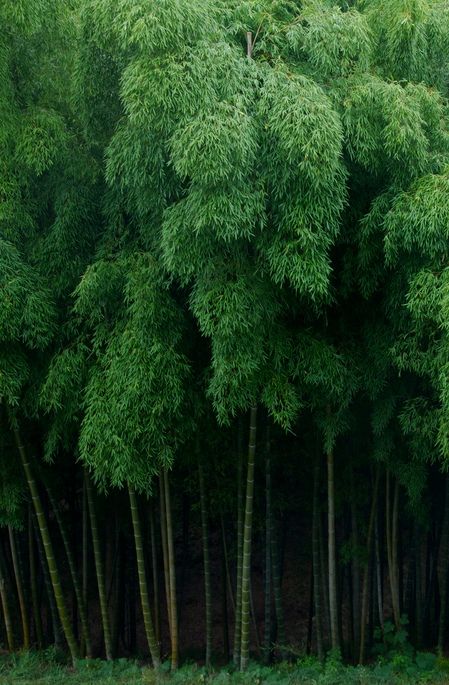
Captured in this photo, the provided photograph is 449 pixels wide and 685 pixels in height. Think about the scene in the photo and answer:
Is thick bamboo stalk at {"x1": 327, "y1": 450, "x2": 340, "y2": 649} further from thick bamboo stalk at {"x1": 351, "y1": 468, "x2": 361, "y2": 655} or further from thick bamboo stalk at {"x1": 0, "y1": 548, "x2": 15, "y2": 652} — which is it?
thick bamboo stalk at {"x1": 0, "y1": 548, "x2": 15, "y2": 652}

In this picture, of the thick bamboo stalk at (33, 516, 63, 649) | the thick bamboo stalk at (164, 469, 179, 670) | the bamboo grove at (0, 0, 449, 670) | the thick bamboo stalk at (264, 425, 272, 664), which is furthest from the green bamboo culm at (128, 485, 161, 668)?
the thick bamboo stalk at (33, 516, 63, 649)

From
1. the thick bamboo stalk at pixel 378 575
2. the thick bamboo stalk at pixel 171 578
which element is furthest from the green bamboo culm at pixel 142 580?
the thick bamboo stalk at pixel 378 575

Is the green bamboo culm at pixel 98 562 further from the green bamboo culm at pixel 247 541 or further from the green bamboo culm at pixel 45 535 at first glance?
the green bamboo culm at pixel 247 541

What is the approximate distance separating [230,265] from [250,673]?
9.58 feet

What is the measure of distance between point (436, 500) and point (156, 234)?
3618mm

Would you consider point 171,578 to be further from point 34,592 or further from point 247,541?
point 34,592

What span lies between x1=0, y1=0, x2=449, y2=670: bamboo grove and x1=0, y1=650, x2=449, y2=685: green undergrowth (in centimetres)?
26

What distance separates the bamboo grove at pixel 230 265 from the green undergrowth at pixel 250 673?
0.26m

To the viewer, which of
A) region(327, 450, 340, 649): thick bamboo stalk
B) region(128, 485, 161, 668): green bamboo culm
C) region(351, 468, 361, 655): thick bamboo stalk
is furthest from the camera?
region(351, 468, 361, 655): thick bamboo stalk

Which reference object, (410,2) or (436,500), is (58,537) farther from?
(410,2)

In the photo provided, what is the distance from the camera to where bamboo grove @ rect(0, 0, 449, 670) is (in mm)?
4594

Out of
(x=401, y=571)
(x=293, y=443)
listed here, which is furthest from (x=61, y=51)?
(x=401, y=571)

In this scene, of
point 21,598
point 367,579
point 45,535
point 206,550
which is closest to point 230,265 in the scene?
point 206,550

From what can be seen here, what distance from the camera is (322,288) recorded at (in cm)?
461
